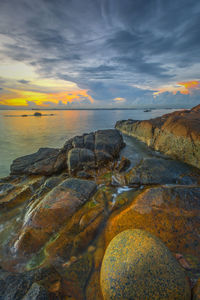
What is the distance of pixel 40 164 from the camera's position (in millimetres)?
8266

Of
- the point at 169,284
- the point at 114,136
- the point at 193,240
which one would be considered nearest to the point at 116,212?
the point at 193,240

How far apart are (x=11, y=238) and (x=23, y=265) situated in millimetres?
994

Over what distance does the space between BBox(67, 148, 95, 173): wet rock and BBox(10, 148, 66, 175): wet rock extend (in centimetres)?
77

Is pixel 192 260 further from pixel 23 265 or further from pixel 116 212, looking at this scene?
pixel 23 265

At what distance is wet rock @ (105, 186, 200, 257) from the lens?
320 cm

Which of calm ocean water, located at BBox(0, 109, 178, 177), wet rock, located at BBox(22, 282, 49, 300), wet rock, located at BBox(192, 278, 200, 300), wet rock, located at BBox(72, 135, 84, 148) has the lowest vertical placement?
calm ocean water, located at BBox(0, 109, 178, 177)

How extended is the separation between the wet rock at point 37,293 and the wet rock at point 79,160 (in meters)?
5.47

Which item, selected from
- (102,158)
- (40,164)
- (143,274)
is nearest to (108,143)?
(102,158)

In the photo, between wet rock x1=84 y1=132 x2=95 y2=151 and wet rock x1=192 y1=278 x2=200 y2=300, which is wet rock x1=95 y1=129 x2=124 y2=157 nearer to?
wet rock x1=84 y1=132 x2=95 y2=151

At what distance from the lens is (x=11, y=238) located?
3.88m

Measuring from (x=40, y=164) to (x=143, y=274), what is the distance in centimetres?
750

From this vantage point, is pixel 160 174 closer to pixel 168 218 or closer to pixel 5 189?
pixel 168 218

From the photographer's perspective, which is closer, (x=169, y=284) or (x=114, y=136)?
(x=169, y=284)

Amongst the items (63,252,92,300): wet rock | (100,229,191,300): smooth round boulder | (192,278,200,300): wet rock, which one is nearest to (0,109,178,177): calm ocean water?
(63,252,92,300): wet rock
